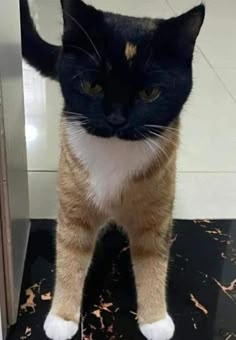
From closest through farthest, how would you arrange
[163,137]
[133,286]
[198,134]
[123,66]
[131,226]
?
[123,66], [163,137], [131,226], [133,286], [198,134]

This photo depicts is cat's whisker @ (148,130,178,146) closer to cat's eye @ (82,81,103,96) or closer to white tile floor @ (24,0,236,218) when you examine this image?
cat's eye @ (82,81,103,96)

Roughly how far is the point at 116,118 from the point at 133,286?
0.47m

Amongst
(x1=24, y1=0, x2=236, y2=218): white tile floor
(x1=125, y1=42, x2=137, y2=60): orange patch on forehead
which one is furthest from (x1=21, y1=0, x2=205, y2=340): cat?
(x1=24, y1=0, x2=236, y2=218): white tile floor

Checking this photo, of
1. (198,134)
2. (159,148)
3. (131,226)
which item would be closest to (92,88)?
(159,148)

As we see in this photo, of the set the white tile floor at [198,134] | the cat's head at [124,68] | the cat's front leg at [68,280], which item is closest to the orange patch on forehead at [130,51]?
the cat's head at [124,68]

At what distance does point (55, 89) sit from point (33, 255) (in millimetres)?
778

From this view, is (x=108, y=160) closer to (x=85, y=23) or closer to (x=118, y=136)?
(x=118, y=136)

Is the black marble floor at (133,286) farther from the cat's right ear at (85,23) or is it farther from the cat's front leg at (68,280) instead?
the cat's right ear at (85,23)

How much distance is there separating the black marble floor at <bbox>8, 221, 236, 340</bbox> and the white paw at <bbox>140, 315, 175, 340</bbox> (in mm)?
16

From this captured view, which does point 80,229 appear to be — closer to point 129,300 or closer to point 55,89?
point 129,300

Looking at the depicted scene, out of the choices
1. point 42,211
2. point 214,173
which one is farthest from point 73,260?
point 214,173

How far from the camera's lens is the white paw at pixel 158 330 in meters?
1.04

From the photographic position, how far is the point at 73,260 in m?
1.03

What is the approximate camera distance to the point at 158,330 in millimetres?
1041
